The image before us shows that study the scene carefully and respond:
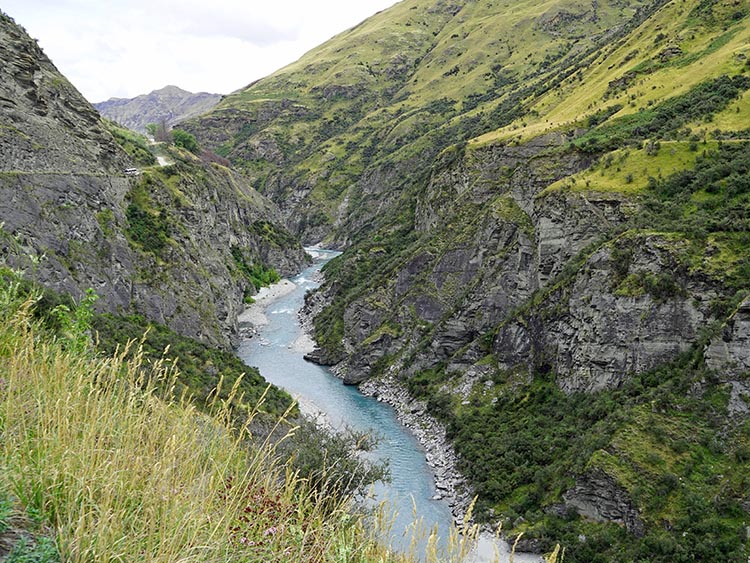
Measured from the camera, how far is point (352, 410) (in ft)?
160

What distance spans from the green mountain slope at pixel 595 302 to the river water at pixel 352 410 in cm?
268

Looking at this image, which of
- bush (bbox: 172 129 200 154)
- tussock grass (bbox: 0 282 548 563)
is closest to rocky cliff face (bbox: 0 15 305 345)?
tussock grass (bbox: 0 282 548 563)

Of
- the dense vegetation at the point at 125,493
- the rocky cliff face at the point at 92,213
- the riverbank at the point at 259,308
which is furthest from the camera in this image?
the riverbank at the point at 259,308

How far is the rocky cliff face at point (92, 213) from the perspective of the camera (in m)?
40.8

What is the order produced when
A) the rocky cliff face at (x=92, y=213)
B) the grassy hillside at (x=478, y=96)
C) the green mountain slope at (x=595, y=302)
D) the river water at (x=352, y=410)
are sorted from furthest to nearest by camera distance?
the grassy hillside at (x=478, y=96) < the rocky cliff face at (x=92, y=213) < the river water at (x=352, y=410) < the green mountain slope at (x=595, y=302)

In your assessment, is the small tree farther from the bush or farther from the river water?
the river water

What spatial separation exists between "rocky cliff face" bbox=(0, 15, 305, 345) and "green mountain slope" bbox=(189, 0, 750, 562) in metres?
17.3

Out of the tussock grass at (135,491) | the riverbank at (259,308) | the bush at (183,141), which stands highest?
the bush at (183,141)

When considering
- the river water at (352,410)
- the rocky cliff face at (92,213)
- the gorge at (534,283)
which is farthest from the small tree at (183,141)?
the river water at (352,410)

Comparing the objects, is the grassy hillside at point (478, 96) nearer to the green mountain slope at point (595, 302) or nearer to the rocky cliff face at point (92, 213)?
the green mountain slope at point (595, 302)

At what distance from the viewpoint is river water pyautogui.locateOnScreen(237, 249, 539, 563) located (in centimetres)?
3122

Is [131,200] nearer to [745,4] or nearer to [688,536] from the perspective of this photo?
[688,536]

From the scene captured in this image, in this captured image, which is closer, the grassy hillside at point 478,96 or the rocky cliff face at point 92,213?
the rocky cliff face at point 92,213

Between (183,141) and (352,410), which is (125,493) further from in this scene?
(183,141)
